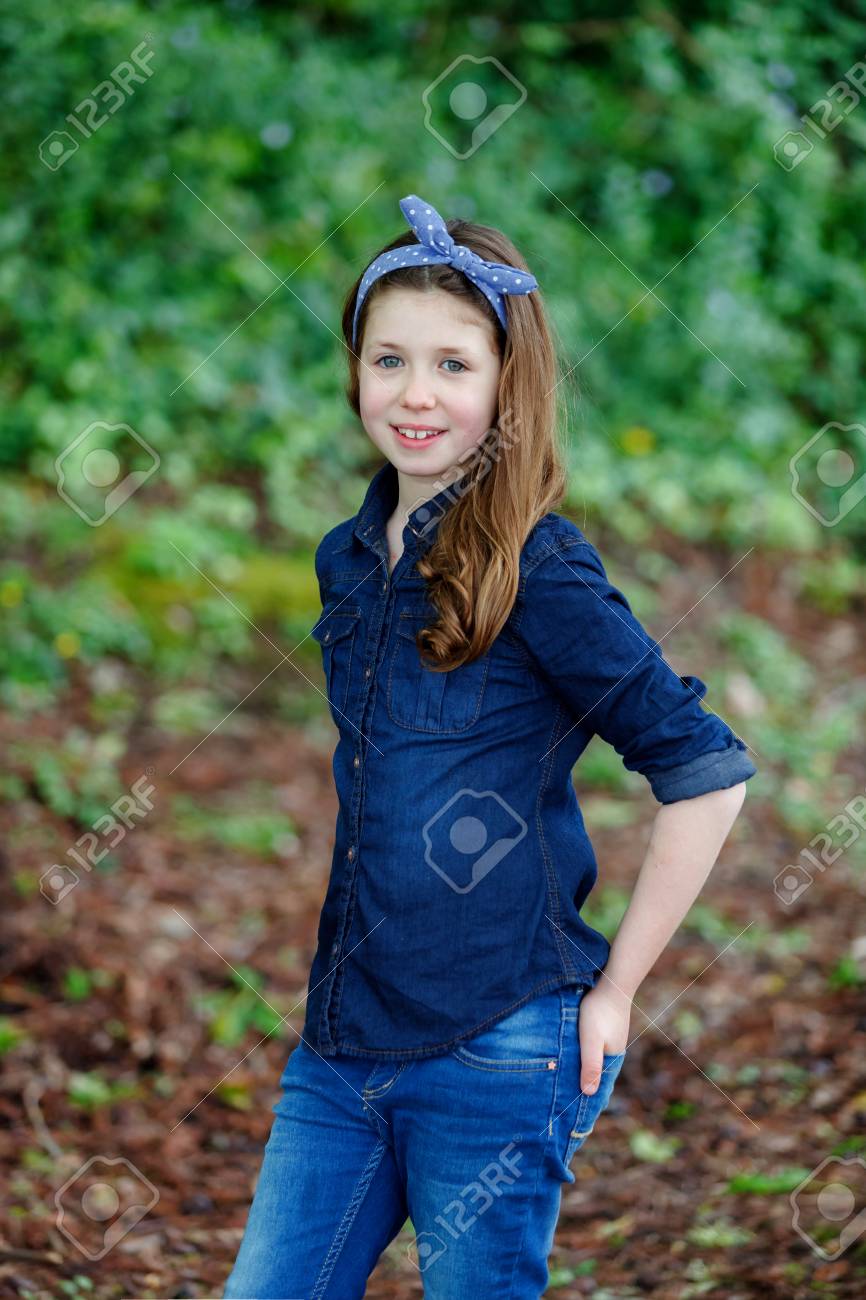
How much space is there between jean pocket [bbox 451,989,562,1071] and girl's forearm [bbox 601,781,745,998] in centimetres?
11

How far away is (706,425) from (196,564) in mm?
3386

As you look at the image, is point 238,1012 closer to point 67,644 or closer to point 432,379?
point 67,644

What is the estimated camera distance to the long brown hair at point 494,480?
180cm

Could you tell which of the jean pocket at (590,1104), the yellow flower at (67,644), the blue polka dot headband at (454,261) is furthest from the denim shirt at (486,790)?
the yellow flower at (67,644)

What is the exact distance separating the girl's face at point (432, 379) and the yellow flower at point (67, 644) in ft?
11.7

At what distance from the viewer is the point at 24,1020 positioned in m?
3.61

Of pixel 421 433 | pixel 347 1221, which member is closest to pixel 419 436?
pixel 421 433

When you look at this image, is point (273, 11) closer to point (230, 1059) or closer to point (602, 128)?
point (602, 128)

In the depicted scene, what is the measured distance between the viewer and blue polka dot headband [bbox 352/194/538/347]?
1874 millimetres

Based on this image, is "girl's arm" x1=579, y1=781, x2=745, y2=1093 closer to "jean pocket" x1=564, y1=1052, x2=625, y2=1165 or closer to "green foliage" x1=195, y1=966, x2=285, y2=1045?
"jean pocket" x1=564, y1=1052, x2=625, y2=1165

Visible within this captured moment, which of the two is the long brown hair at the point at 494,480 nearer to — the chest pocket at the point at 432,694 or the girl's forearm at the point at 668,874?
the chest pocket at the point at 432,694

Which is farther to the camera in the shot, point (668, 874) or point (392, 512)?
point (392, 512)

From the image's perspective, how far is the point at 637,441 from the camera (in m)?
7.56

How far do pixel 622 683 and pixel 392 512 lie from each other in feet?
1.61
